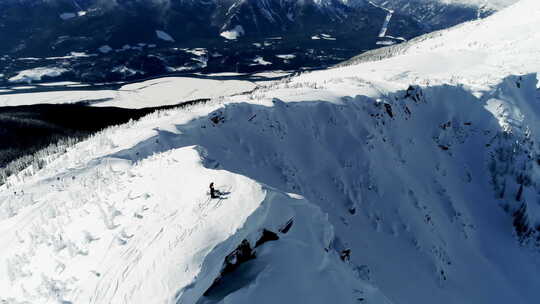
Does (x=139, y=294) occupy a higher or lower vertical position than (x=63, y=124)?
higher

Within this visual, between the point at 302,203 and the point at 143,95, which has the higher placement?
the point at 302,203

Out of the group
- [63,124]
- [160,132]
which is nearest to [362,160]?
[160,132]

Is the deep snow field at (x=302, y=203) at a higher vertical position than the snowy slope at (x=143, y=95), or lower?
higher

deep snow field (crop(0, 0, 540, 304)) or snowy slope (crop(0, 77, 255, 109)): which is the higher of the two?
deep snow field (crop(0, 0, 540, 304))

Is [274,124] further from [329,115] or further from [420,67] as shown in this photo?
[420,67]

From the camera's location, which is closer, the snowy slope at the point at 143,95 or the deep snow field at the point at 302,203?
the deep snow field at the point at 302,203

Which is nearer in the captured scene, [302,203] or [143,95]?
[302,203]

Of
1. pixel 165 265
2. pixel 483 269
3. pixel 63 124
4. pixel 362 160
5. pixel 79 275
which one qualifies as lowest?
pixel 63 124

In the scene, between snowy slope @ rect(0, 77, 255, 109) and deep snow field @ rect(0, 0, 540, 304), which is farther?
snowy slope @ rect(0, 77, 255, 109)
